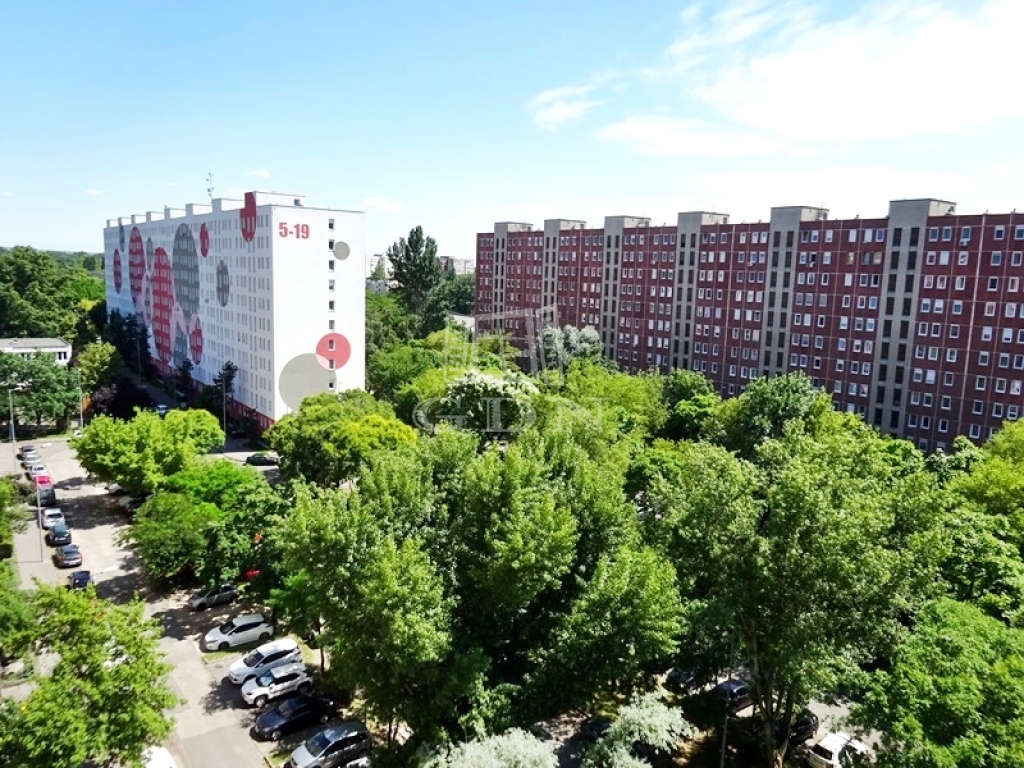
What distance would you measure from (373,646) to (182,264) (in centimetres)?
7330

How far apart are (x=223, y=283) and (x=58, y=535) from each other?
34464 mm

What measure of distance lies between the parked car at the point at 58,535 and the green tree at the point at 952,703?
4053cm

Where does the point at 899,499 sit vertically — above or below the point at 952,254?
below

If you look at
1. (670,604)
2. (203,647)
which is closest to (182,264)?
(203,647)

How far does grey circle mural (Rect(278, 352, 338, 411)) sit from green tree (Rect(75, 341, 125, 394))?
22194 millimetres

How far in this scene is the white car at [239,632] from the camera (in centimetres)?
3033

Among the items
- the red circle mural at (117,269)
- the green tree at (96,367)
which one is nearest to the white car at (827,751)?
the green tree at (96,367)

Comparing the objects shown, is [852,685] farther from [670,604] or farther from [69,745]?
[69,745]

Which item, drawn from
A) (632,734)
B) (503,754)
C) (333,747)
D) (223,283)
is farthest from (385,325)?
(503,754)

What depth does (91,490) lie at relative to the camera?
171 ft

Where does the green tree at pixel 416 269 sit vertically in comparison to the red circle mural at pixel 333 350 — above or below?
above

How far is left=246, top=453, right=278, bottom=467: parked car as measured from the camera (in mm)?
57875

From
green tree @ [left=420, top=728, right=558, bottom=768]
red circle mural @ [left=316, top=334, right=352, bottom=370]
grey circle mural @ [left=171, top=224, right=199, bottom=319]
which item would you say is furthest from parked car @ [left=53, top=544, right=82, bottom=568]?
grey circle mural @ [left=171, top=224, right=199, bottom=319]

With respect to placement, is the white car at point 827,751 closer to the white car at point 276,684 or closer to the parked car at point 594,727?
the parked car at point 594,727
